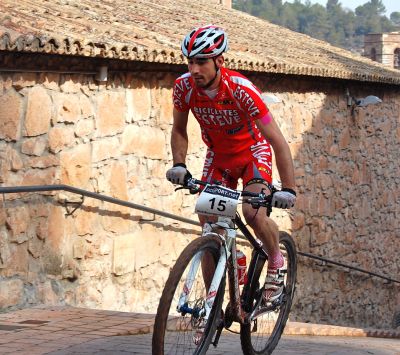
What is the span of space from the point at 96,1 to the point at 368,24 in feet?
378

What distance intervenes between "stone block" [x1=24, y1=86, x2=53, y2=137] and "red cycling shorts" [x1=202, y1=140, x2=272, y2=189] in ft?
6.78

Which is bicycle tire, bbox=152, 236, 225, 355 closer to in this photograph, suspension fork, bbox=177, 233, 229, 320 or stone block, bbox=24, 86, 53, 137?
suspension fork, bbox=177, 233, 229, 320

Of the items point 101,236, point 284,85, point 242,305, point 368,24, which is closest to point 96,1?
point 284,85

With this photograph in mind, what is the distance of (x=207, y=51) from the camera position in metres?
5.50

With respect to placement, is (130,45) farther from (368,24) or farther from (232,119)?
(368,24)

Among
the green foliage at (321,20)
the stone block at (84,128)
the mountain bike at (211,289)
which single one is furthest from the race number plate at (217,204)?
the green foliage at (321,20)

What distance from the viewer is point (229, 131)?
5879 millimetres

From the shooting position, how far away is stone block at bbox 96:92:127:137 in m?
8.71

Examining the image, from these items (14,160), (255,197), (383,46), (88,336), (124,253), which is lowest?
(88,336)

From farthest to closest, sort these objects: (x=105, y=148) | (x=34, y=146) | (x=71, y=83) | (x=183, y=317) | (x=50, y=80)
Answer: (x=105, y=148)
(x=71, y=83)
(x=50, y=80)
(x=34, y=146)
(x=183, y=317)

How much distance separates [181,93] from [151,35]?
437 cm

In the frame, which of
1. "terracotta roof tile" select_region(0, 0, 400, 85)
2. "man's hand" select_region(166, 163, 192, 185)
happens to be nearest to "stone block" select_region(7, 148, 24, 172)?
"terracotta roof tile" select_region(0, 0, 400, 85)

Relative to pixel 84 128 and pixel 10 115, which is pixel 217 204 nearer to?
pixel 10 115

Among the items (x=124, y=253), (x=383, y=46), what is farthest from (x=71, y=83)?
(x=383, y=46)
